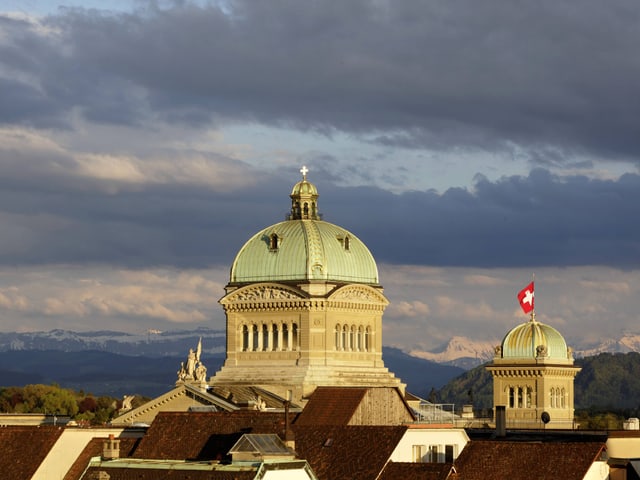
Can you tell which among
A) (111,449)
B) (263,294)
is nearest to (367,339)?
(263,294)

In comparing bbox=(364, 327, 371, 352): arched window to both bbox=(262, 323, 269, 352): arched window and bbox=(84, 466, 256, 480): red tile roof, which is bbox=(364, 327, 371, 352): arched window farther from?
bbox=(84, 466, 256, 480): red tile roof

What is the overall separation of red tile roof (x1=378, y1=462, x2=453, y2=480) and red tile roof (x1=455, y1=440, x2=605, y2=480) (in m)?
1.82

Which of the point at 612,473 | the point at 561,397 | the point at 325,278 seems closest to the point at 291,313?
the point at 325,278

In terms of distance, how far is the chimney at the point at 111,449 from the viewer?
4063 inches

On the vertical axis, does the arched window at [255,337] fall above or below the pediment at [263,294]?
below

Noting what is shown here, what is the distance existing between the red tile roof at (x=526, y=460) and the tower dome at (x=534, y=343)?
77.5 m

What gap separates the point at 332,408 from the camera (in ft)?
388

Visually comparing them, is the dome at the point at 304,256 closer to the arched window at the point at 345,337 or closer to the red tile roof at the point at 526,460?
the arched window at the point at 345,337

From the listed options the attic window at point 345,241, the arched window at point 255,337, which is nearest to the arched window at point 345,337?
the attic window at point 345,241

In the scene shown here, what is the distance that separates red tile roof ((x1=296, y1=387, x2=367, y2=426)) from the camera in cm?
11538

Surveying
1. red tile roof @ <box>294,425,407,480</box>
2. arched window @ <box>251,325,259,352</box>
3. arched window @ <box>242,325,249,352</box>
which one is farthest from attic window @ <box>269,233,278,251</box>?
red tile roof @ <box>294,425,407,480</box>

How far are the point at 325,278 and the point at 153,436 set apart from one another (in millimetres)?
46923

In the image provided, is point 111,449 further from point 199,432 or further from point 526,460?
point 526,460

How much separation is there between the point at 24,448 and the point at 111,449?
36.4 ft
